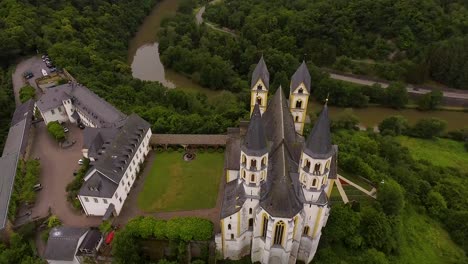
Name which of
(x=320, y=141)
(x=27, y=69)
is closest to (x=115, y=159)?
(x=320, y=141)

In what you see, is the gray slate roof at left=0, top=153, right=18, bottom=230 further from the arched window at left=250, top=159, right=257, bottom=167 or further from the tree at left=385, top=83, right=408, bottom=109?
the tree at left=385, top=83, right=408, bottom=109

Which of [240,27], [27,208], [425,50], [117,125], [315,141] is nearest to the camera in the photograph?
[315,141]

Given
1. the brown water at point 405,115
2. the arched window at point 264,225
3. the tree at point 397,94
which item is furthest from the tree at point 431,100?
the arched window at point 264,225

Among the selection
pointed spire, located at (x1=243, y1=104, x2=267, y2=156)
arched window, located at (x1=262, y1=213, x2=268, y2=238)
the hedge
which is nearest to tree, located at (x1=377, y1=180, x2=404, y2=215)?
arched window, located at (x1=262, y1=213, x2=268, y2=238)

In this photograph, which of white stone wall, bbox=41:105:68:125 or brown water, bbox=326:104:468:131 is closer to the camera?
white stone wall, bbox=41:105:68:125

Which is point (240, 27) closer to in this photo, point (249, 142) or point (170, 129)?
point (170, 129)

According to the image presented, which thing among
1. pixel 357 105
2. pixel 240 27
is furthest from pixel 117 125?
pixel 240 27

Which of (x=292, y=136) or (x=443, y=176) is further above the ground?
(x=292, y=136)
